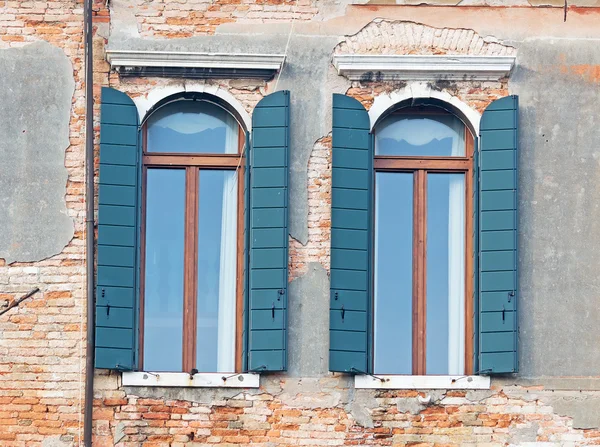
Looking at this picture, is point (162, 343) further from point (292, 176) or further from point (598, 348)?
point (598, 348)

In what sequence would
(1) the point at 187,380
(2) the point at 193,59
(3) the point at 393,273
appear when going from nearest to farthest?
1. (1) the point at 187,380
2. (2) the point at 193,59
3. (3) the point at 393,273

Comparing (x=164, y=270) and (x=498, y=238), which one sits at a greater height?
(x=498, y=238)

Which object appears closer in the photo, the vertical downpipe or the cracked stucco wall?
the vertical downpipe

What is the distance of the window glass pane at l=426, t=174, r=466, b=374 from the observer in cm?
1098

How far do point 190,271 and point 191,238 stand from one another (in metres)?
0.24

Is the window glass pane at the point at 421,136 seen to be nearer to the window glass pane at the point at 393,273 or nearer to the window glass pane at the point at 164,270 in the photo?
the window glass pane at the point at 393,273

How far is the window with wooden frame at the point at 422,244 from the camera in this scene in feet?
36.0

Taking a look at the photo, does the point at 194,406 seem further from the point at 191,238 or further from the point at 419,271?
the point at 419,271

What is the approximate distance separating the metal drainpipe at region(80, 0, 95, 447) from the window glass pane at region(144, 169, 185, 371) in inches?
18.3

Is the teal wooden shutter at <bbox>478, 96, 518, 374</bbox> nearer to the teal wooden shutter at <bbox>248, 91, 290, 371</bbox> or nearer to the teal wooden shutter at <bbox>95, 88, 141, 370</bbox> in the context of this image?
the teal wooden shutter at <bbox>248, 91, 290, 371</bbox>

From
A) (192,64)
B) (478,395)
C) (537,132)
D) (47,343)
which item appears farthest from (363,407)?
(192,64)

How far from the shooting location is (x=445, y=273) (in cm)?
1109

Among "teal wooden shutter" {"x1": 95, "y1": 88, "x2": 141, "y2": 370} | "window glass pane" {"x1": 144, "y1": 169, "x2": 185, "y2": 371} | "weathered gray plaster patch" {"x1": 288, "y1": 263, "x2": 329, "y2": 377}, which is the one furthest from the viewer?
"window glass pane" {"x1": 144, "y1": 169, "x2": 185, "y2": 371}

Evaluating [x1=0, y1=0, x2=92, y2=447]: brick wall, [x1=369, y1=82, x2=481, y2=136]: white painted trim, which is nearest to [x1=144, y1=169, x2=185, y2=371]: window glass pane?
[x1=0, y1=0, x2=92, y2=447]: brick wall
